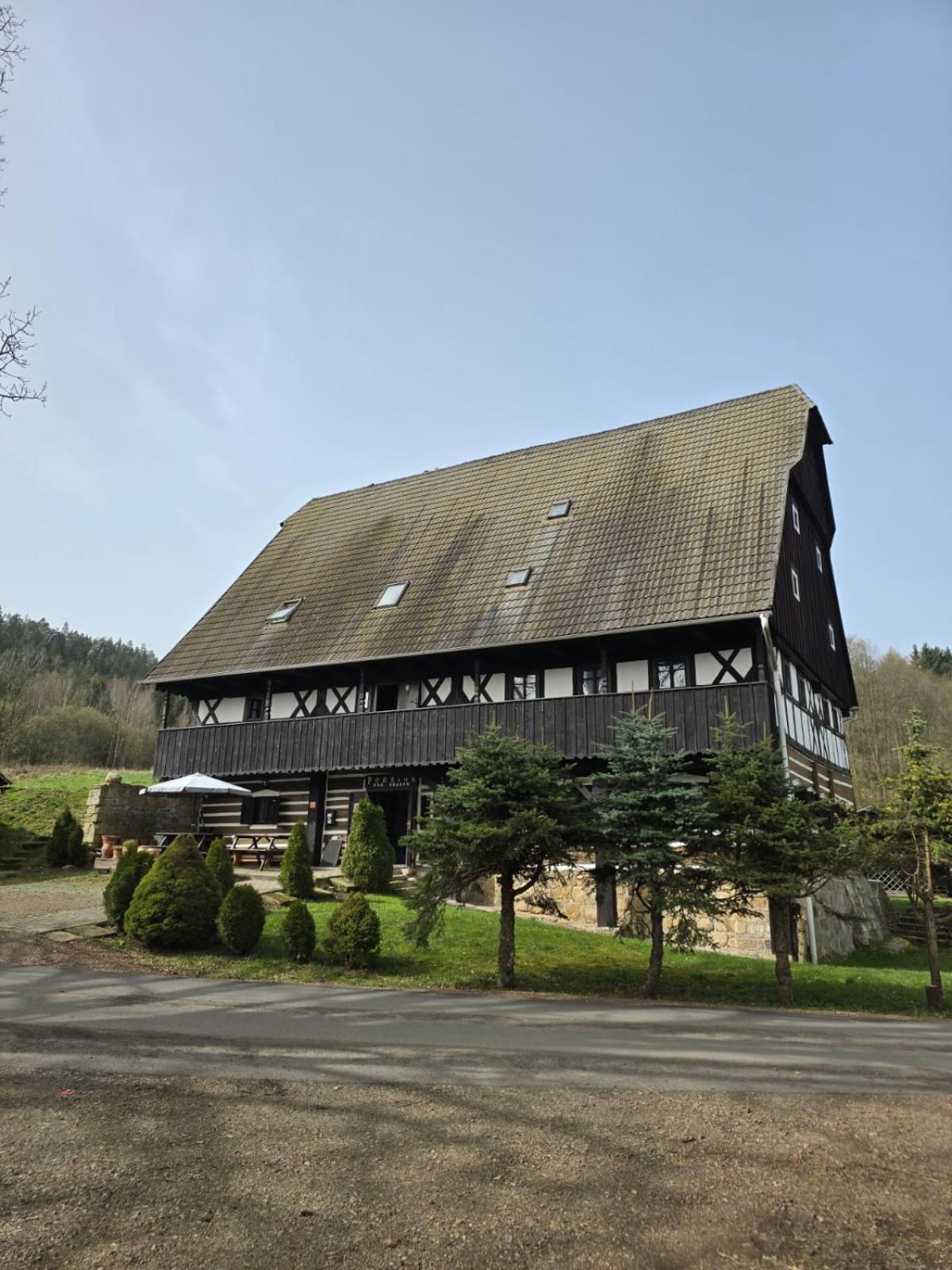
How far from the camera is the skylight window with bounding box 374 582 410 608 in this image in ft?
78.2

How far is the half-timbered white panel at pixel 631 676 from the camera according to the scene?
19.2 m

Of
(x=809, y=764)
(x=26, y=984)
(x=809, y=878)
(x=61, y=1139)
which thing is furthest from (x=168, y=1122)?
(x=809, y=764)

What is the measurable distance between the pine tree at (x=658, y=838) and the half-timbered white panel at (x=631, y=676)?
6.05m

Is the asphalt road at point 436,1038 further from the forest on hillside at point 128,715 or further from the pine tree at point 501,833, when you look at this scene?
the forest on hillside at point 128,715

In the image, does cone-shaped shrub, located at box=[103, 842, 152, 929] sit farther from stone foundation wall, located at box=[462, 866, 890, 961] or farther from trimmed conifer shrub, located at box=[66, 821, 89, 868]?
trimmed conifer shrub, located at box=[66, 821, 89, 868]

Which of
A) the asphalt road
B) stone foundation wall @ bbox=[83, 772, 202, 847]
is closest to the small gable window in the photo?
the asphalt road

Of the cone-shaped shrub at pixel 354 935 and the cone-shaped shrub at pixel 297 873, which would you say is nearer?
the cone-shaped shrub at pixel 354 935

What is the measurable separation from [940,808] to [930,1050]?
5550 millimetres

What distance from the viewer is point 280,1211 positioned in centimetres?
440

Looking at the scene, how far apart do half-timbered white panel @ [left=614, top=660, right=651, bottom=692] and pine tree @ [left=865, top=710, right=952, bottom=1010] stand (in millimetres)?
6066

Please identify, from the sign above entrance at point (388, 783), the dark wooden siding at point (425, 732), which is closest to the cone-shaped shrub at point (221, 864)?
the dark wooden siding at point (425, 732)

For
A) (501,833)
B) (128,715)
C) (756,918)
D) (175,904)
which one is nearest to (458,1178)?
(501,833)

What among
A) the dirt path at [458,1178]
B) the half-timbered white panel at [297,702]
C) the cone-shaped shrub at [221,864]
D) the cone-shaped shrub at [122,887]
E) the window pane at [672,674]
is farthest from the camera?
the half-timbered white panel at [297,702]

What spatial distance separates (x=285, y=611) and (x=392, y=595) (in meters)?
3.87
